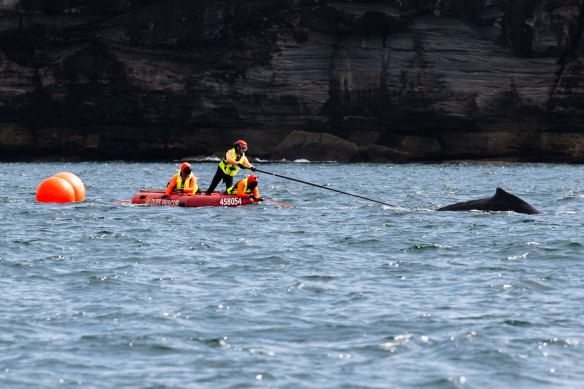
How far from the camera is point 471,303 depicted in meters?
11.6

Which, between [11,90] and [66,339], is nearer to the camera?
[66,339]

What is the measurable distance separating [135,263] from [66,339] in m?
4.85

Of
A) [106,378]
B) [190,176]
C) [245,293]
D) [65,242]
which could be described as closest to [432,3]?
[190,176]

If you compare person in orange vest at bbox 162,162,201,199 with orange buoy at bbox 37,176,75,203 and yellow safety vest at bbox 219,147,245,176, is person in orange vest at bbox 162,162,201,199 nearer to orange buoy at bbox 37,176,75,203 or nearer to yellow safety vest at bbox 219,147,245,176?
yellow safety vest at bbox 219,147,245,176

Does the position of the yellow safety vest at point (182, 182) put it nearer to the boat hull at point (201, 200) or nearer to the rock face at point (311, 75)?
the boat hull at point (201, 200)

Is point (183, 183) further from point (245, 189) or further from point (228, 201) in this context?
point (245, 189)

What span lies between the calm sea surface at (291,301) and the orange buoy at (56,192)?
3.42m

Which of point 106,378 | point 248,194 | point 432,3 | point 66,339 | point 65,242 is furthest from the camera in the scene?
point 432,3

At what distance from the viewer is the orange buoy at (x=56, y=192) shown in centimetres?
2544

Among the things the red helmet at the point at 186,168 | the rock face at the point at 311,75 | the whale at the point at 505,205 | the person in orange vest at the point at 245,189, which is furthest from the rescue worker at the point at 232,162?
the rock face at the point at 311,75

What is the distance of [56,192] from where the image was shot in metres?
25.5

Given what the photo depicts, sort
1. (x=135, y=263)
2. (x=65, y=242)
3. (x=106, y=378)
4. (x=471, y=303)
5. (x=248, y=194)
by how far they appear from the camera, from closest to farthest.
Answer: (x=106, y=378) < (x=471, y=303) < (x=135, y=263) < (x=65, y=242) < (x=248, y=194)

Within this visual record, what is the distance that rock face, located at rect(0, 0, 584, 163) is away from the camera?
59.4m

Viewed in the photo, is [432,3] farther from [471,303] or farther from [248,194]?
[471,303]
